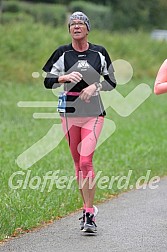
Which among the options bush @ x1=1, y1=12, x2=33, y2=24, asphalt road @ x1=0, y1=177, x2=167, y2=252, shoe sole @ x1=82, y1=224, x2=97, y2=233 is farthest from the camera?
bush @ x1=1, y1=12, x2=33, y2=24

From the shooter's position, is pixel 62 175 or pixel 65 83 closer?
pixel 65 83

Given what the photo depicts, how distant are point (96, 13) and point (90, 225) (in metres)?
45.2

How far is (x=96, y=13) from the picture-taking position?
5262 centimetres

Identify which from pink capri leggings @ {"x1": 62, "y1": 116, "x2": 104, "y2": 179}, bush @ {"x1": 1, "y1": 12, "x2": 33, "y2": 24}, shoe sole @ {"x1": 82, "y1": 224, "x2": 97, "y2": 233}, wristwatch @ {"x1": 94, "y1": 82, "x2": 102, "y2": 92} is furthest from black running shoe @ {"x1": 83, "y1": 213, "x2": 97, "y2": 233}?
bush @ {"x1": 1, "y1": 12, "x2": 33, "y2": 24}

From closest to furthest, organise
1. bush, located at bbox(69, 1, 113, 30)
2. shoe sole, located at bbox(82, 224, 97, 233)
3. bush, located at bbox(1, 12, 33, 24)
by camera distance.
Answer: shoe sole, located at bbox(82, 224, 97, 233), bush, located at bbox(1, 12, 33, 24), bush, located at bbox(69, 1, 113, 30)

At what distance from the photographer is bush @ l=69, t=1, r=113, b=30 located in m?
51.2

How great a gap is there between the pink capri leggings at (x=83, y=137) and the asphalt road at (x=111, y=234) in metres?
0.63

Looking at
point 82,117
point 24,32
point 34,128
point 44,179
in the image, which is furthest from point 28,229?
point 24,32

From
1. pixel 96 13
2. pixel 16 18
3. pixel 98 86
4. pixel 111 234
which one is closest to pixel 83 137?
pixel 98 86

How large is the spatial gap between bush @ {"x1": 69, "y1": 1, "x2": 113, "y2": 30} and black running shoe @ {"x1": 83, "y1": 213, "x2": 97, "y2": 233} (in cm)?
4167

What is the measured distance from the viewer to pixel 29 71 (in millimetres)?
27609

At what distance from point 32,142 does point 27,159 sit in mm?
2441

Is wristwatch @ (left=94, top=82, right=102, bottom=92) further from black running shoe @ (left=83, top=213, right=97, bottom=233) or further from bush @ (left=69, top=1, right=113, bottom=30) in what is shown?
bush @ (left=69, top=1, right=113, bottom=30)

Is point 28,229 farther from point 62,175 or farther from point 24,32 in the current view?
point 24,32
